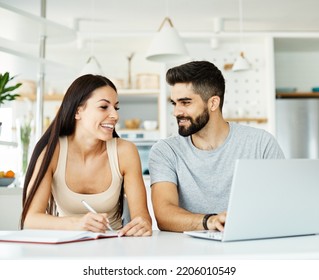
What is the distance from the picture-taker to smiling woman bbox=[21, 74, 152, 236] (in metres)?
2.02

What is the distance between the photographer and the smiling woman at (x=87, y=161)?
6.63 ft

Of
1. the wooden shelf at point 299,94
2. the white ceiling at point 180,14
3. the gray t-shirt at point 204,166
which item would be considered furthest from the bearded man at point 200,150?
the wooden shelf at point 299,94

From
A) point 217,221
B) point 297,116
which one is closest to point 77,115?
point 217,221

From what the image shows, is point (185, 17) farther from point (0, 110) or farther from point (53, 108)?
point (0, 110)

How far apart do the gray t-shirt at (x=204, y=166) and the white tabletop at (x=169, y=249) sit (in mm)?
674

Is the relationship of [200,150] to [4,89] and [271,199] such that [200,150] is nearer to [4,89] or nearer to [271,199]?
[271,199]

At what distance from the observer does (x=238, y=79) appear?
657cm

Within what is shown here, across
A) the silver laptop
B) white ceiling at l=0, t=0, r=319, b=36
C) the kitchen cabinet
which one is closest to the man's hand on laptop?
the silver laptop

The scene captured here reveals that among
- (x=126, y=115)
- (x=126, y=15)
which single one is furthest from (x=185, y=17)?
(x=126, y=115)

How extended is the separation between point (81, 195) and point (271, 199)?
3.08 feet

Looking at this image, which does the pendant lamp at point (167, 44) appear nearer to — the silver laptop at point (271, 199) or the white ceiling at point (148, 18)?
the white ceiling at point (148, 18)

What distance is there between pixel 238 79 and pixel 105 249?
5608 millimetres

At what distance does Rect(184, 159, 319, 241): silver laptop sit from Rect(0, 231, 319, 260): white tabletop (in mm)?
30

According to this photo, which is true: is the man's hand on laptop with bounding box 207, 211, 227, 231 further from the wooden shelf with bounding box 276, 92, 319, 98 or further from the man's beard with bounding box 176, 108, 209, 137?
the wooden shelf with bounding box 276, 92, 319, 98
